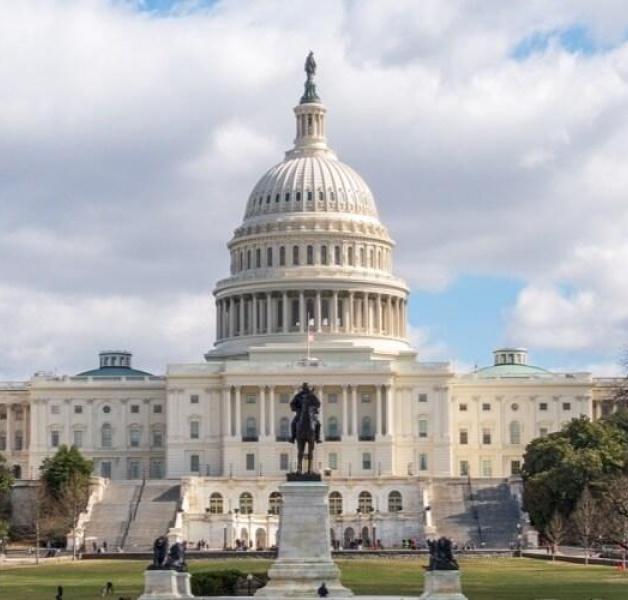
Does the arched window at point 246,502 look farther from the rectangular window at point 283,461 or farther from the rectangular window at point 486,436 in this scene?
the rectangular window at point 486,436

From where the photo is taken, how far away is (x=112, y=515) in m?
158

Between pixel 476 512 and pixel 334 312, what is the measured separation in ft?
135

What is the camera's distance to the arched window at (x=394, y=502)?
167 m

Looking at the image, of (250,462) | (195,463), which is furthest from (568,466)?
(195,463)

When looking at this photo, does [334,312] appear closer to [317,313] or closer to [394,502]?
[317,313]

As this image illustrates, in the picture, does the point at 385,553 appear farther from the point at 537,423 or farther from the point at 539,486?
the point at 537,423

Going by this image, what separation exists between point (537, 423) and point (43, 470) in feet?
174

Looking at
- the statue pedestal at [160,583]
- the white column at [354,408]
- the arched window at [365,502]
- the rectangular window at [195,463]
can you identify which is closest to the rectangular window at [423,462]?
the white column at [354,408]

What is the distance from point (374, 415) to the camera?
612 ft

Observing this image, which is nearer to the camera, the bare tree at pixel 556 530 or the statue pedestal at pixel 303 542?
the statue pedestal at pixel 303 542

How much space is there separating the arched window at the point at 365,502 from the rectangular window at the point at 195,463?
872 inches

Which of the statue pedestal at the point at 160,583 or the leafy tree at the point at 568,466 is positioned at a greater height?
the leafy tree at the point at 568,466

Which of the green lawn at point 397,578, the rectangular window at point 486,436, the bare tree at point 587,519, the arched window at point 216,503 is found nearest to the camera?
the green lawn at point 397,578

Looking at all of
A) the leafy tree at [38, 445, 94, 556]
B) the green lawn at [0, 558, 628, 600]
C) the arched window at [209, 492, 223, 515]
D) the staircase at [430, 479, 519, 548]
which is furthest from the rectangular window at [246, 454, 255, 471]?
the green lawn at [0, 558, 628, 600]
